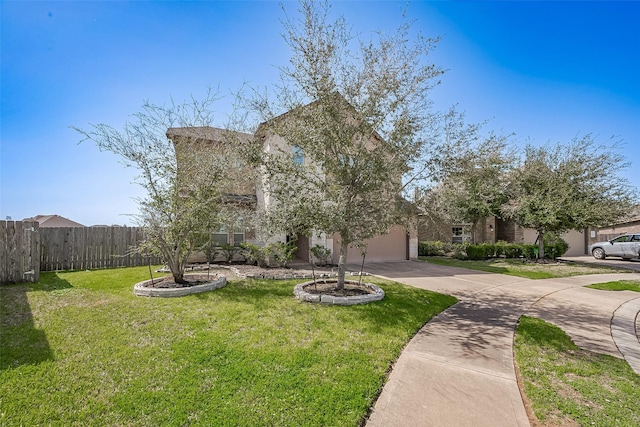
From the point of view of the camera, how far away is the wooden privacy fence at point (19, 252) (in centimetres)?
832

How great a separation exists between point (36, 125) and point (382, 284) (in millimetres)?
11229

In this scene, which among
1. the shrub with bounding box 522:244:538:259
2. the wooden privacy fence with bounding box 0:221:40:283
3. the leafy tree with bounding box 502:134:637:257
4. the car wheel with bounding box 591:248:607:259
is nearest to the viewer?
the wooden privacy fence with bounding box 0:221:40:283

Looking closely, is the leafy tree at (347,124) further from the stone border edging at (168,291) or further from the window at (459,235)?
the window at (459,235)

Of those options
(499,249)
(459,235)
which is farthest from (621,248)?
(459,235)

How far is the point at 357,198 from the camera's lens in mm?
7383

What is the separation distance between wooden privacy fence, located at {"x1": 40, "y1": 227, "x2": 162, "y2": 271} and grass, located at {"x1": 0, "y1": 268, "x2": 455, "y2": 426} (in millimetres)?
4956

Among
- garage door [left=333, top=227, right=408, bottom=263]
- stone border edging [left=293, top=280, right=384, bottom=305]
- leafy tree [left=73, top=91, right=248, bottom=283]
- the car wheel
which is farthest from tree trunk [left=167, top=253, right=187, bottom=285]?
the car wheel

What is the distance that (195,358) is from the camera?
3.95 metres

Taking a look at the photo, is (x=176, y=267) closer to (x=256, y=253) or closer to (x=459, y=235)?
(x=256, y=253)

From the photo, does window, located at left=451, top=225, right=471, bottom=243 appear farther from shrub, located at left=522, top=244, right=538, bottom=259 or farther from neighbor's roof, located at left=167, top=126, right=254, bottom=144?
neighbor's roof, located at left=167, top=126, right=254, bottom=144

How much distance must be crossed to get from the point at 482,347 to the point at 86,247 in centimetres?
1387

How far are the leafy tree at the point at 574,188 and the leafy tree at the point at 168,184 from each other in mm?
15479

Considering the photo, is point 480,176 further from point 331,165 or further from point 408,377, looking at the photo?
point 408,377

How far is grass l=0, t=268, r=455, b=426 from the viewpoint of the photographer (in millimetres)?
2904
